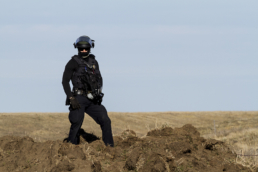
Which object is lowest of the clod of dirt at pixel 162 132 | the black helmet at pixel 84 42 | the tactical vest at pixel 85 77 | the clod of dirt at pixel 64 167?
the clod of dirt at pixel 64 167

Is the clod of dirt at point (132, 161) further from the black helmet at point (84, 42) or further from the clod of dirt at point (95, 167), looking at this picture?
the black helmet at point (84, 42)

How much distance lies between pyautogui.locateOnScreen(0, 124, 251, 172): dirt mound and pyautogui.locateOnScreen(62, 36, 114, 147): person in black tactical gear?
551 millimetres

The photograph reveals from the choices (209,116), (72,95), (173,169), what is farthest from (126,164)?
(209,116)

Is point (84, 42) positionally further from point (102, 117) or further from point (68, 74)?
point (102, 117)

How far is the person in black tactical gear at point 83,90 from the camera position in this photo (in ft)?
24.8

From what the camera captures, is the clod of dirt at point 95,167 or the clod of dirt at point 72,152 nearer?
the clod of dirt at point 95,167

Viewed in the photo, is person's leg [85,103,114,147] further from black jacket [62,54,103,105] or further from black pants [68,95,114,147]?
black jacket [62,54,103,105]

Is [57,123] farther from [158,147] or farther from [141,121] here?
[158,147]

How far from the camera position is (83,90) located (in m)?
7.70

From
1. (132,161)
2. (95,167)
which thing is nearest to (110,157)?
(132,161)

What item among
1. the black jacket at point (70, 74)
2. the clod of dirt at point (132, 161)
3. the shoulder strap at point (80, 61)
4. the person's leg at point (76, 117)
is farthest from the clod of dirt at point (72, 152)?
the shoulder strap at point (80, 61)

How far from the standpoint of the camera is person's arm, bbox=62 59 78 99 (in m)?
7.59

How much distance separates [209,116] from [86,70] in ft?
93.8

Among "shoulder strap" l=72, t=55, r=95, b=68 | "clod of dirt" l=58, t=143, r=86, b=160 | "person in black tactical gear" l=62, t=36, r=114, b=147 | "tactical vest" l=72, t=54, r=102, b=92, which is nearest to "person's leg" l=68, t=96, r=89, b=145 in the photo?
"person in black tactical gear" l=62, t=36, r=114, b=147
